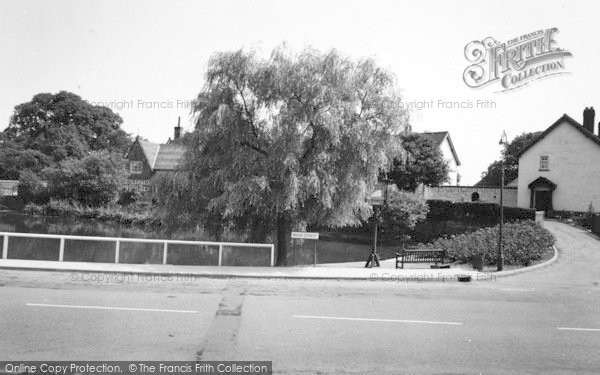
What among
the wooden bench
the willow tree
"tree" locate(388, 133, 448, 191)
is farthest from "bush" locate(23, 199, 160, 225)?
the wooden bench

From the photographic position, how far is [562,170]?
4378 cm

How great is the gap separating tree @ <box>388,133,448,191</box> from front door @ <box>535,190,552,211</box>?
28.4 ft

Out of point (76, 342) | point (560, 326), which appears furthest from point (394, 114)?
point (76, 342)

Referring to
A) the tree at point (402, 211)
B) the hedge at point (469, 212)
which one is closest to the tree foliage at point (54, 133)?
the tree at point (402, 211)

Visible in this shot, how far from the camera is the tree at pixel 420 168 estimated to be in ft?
157

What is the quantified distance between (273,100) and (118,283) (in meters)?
9.59

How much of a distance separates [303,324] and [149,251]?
1420cm

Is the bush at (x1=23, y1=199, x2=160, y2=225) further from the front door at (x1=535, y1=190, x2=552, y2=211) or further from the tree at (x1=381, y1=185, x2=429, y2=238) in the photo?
the front door at (x1=535, y1=190, x2=552, y2=211)

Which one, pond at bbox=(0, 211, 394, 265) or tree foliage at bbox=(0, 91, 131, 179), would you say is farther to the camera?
A: tree foliage at bbox=(0, 91, 131, 179)

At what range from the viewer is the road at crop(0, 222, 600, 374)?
7004mm

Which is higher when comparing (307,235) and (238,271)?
(307,235)

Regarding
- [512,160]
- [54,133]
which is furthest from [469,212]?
[54,133]

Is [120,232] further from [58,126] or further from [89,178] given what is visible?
[58,126]

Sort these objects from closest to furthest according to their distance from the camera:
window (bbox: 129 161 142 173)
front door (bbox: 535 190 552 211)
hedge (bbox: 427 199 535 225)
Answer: hedge (bbox: 427 199 535 225) → front door (bbox: 535 190 552 211) → window (bbox: 129 161 142 173)
